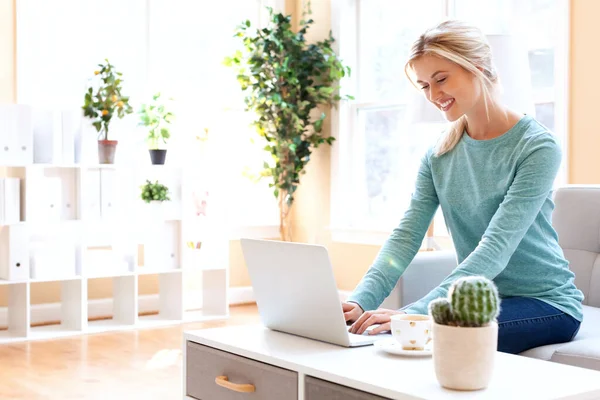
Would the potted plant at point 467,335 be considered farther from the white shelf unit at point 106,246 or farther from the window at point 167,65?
the window at point 167,65

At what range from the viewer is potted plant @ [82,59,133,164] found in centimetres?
471

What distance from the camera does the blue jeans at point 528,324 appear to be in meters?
2.03

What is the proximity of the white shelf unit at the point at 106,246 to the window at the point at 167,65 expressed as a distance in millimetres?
453

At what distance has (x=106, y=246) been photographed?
522cm

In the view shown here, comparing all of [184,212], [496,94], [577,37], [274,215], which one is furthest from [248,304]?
[496,94]

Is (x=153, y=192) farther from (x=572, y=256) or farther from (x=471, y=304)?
(x=471, y=304)

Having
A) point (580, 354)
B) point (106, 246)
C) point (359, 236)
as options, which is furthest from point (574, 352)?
point (106, 246)

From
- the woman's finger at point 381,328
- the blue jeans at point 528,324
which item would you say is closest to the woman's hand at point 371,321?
the woman's finger at point 381,328

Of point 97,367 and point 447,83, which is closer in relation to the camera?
point 447,83

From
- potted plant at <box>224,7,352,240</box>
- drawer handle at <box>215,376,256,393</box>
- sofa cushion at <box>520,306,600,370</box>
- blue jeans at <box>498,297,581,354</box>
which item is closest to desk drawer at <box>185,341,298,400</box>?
drawer handle at <box>215,376,256,393</box>

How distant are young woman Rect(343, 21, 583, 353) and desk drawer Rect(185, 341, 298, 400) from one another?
344mm

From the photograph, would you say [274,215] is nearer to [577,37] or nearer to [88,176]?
[88,176]

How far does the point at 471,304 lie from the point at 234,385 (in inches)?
22.4

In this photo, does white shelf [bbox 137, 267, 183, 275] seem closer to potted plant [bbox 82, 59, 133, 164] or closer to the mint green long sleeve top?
potted plant [bbox 82, 59, 133, 164]
